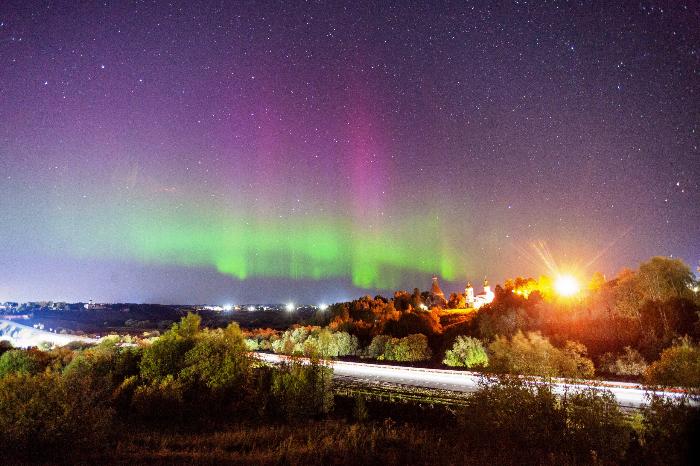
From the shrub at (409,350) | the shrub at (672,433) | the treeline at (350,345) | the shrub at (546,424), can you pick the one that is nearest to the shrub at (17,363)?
the treeline at (350,345)

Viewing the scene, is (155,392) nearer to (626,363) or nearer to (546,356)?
(546,356)

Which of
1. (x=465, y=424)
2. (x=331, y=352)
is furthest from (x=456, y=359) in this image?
(x=465, y=424)

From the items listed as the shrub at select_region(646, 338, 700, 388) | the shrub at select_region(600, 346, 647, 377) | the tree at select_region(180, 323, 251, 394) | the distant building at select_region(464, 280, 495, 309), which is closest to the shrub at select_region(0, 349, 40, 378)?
the tree at select_region(180, 323, 251, 394)

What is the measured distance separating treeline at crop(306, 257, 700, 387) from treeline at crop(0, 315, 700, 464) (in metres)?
9.15

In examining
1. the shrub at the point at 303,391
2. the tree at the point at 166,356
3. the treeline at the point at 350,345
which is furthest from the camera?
the treeline at the point at 350,345

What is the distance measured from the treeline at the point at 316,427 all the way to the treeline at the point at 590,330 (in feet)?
30.0

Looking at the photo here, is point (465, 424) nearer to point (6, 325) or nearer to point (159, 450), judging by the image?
point (159, 450)

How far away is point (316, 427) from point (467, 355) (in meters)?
31.1

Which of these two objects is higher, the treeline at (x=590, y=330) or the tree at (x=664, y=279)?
the tree at (x=664, y=279)

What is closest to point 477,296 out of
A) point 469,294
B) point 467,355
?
point 469,294

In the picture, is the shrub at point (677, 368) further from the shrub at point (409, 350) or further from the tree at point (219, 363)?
the shrub at point (409, 350)

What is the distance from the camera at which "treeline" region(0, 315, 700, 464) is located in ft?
51.4

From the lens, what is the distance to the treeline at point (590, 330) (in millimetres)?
38938

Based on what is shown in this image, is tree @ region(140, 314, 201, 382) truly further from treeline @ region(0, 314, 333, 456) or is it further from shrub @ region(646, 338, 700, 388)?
shrub @ region(646, 338, 700, 388)
